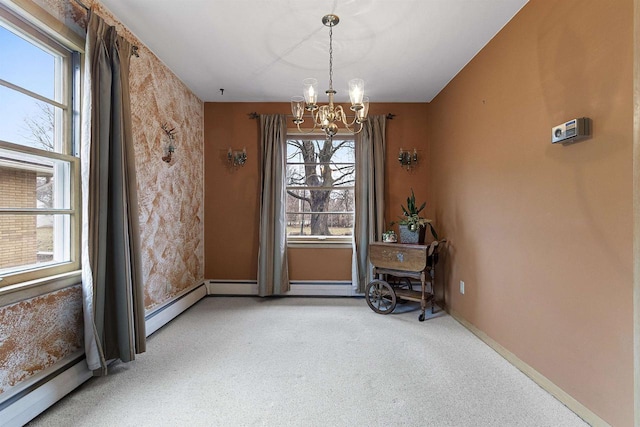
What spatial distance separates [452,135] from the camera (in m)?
3.26

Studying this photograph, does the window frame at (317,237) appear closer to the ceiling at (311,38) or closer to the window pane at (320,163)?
the window pane at (320,163)

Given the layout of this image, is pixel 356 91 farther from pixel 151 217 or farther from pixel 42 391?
pixel 42 391

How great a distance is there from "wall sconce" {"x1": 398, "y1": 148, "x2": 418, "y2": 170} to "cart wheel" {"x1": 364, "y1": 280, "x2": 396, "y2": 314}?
1.59m

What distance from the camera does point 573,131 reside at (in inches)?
63.5

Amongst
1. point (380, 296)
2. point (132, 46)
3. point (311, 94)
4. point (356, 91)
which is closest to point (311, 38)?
point (311, 94)

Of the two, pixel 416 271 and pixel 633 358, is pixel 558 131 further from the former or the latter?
pixel 416 271

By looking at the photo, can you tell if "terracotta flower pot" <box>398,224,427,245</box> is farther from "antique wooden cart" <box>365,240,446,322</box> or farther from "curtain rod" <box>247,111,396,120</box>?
"curtain rod" <box>247,111,396,120</box>

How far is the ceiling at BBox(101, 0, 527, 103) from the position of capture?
2.12 m

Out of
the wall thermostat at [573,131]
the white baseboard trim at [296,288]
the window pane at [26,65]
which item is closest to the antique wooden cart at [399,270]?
the white baseboard trim at [296,288]

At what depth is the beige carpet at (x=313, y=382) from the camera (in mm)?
1642

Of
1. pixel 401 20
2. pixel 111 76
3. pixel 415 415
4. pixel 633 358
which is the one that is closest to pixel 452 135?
pixel 401 20

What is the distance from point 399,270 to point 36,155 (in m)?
3.09

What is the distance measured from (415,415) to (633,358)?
3.43 ft

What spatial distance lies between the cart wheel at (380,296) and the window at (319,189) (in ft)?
2.85
